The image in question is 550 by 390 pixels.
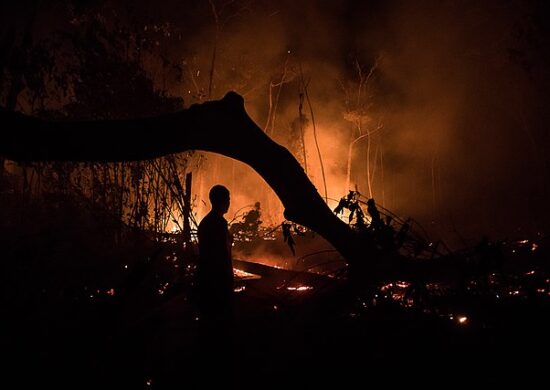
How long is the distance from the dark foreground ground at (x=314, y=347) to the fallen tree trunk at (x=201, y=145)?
0.40 m

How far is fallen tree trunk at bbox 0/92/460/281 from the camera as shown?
172cm

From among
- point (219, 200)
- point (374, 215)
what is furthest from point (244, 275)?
point (374, 215)

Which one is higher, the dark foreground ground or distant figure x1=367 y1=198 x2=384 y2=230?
distant figure x1=367 y1=198 x2=384 y2=230

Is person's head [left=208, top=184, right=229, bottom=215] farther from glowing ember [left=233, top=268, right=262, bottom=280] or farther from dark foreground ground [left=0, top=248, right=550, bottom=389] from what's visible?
glowing ember [left=233, top=268, right=262, bottom=280]

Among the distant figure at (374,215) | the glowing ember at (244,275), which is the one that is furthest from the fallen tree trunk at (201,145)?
the glowing ember at (244,275)

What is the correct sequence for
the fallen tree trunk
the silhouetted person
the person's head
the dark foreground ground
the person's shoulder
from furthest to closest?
the person's head
the person's shoulder
the silhouetted person
the dark foreground ground
the fallen tree trunk

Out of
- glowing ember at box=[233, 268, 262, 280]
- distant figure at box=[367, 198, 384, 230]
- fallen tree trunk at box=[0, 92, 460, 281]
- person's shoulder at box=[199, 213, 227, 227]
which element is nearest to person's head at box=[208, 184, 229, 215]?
person's shoulder at box=[199, 213, 227, 227]

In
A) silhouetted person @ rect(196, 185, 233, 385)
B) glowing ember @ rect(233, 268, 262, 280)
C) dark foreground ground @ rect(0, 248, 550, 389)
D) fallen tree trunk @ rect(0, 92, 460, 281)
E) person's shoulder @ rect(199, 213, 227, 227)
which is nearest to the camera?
fallen tree trunk @ rect(0, 92, 460, 281)

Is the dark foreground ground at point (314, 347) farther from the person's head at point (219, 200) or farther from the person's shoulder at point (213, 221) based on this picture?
the person's head at point (219, 200)

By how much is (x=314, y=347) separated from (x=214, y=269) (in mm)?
961

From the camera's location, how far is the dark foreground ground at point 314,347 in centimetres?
239

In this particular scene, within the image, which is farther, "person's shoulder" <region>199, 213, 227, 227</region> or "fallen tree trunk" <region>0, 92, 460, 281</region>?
"person's shoulder" <region>199, 213, 227, 227</region>

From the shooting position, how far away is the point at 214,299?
2.74 metres

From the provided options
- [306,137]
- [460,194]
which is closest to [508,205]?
[460,194]
